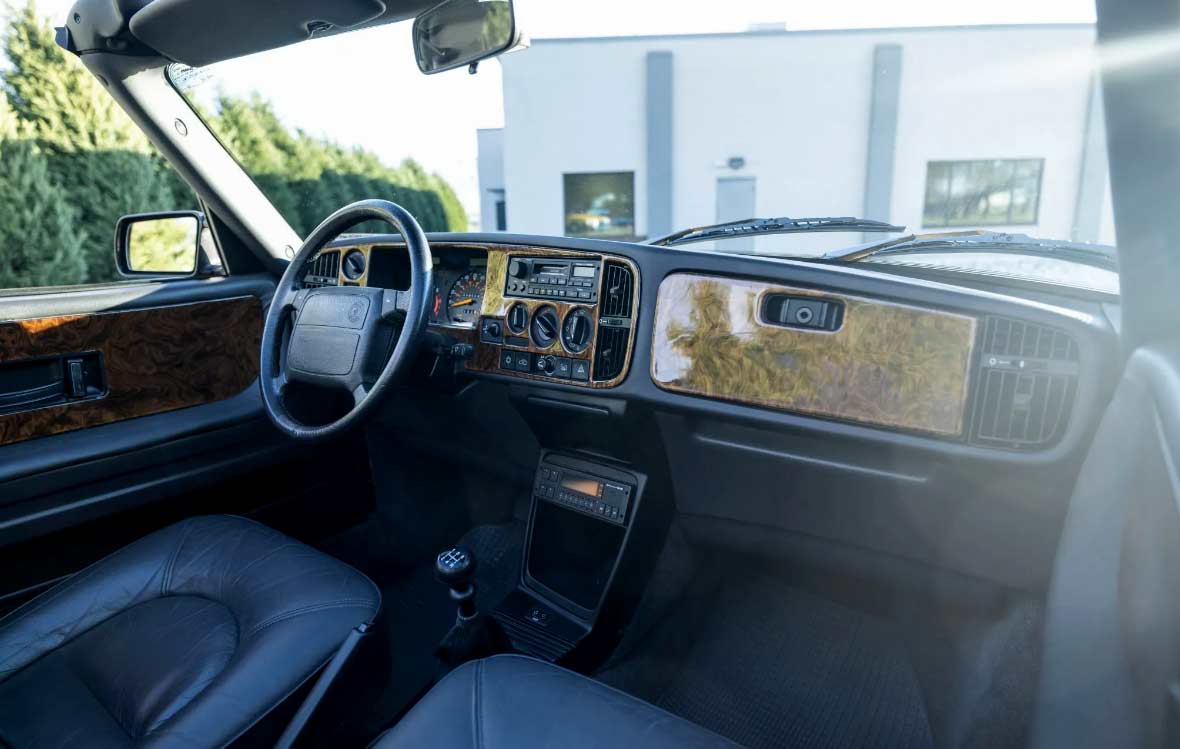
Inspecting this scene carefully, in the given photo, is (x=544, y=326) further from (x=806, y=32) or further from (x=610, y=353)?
(x=806, y=32)

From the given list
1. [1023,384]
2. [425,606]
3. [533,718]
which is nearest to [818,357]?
[1023,384]

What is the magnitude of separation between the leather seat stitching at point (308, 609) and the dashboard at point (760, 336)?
29.6 inches

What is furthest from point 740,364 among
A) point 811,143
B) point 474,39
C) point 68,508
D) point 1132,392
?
point 811,143

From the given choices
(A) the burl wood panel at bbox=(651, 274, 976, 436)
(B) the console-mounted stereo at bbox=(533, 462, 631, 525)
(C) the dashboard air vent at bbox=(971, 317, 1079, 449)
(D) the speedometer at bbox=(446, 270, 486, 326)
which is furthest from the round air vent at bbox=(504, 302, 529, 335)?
(C) the dashboard air vent at bbox=(971, 317, 1079, 449)

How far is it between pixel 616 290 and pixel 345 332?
0.70 m

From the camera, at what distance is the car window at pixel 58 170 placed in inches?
188

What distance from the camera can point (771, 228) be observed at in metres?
2.07

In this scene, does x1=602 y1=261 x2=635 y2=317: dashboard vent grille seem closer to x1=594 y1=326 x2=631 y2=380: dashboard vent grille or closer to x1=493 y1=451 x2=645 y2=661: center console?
x1=594 y1=326 x2=631 y2=380: dashboard vent grille

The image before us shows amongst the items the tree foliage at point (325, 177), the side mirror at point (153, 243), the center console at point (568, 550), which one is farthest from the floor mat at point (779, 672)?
the tree foliage at point (325, 177)

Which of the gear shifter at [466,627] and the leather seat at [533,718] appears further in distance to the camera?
the gear shifter at [466,627]

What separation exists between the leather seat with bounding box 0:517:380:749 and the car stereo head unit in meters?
0.84

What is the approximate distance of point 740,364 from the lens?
1.70 metres

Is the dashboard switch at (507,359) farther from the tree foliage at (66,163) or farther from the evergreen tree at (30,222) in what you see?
the evergreen tree at (30,222)

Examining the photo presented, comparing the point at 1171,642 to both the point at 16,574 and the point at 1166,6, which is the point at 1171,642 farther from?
the point at 16,574
